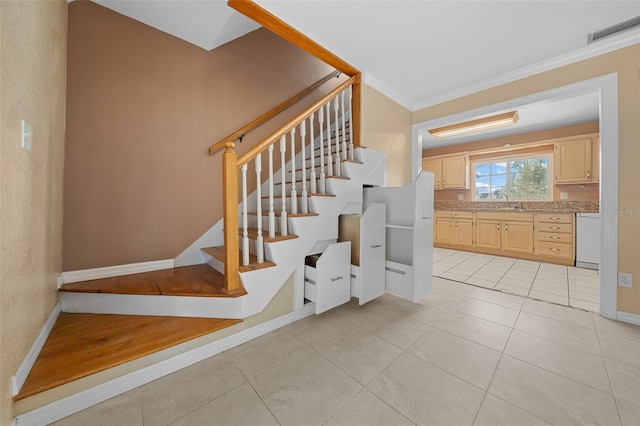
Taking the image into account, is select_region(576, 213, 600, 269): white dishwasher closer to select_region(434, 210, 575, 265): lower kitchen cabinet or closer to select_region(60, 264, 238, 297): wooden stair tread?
select_region(434, 210, 575, 265): lower kitchen cabinet

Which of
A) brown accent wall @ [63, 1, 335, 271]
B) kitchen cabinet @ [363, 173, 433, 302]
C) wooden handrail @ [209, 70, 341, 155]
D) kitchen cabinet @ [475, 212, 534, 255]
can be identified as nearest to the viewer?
brown accent wall @ [63, 1, 335, 271]

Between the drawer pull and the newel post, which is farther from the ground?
the newel post

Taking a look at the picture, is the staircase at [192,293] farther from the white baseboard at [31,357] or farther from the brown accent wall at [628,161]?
the brown accent wall at [628,161]

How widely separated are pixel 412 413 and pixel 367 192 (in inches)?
75.9

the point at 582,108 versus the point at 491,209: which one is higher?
the point at 582,108

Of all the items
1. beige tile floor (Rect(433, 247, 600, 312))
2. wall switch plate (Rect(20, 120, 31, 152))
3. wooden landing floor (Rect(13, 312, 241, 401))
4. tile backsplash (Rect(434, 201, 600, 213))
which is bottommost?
beige tile floor (Rect(433, 247, 600, 312))

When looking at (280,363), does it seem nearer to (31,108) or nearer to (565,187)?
(31,108)

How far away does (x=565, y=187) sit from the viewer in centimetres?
446

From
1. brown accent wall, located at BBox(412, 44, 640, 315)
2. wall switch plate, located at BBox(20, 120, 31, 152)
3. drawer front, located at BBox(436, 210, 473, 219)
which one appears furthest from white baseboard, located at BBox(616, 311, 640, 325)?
wall switch plate, located at BBox(20, 120, 31, 152)

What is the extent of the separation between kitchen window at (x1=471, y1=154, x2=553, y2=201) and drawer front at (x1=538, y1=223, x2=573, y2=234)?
0.94 meters

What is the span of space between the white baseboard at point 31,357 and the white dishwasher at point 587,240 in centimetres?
602

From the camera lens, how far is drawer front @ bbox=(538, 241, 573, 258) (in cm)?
391

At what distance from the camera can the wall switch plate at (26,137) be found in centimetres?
108

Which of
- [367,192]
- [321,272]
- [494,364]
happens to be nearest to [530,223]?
[367,192]
